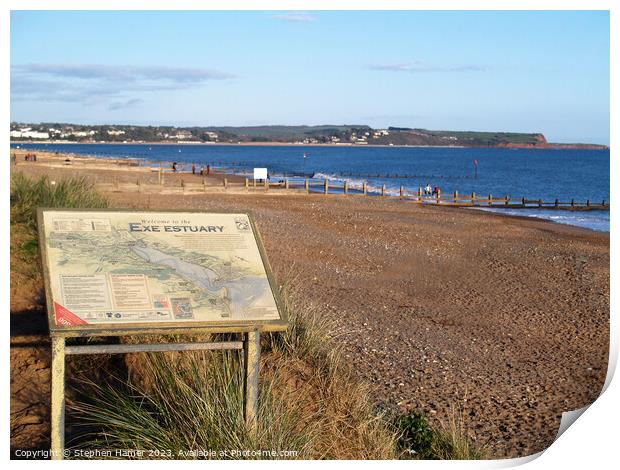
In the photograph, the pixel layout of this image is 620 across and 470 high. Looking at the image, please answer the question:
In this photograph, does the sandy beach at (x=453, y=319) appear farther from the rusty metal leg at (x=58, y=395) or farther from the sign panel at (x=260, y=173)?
the sign panel at (x=260, y=173)

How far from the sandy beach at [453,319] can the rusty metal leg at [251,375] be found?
1216 millimetres

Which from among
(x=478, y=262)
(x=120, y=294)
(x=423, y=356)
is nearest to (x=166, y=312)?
(x=120, y=294)

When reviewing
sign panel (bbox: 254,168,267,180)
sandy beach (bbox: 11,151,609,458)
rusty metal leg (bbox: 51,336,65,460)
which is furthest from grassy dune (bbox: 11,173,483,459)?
sign panel (bbox: 254,168,267,180)

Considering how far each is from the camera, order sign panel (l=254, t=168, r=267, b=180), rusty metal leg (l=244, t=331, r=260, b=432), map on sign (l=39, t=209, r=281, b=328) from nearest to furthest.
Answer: map on sign (l=39, t=209, r=281, b=328) → rusty metal leg (l=244, t=331, r=260, b=432) → sign panel (l=254, t=168, r=267, b=180)

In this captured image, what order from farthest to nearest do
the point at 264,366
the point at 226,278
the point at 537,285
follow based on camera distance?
the point at 537,285
the point at 264,366
the point at 226,278

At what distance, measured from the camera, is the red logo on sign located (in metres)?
5.00

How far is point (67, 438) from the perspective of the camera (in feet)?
19.1

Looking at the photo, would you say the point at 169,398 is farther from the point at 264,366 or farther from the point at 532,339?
the point at 532,339

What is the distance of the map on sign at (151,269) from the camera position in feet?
17.0

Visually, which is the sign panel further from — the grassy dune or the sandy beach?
the grassy dune

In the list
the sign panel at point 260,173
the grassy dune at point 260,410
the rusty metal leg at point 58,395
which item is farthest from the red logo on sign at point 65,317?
the sign panel at point 260,173

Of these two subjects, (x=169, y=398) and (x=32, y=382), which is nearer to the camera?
(x=169, y=398)

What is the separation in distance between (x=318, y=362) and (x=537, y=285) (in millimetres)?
8606

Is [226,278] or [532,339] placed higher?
[226,278]
